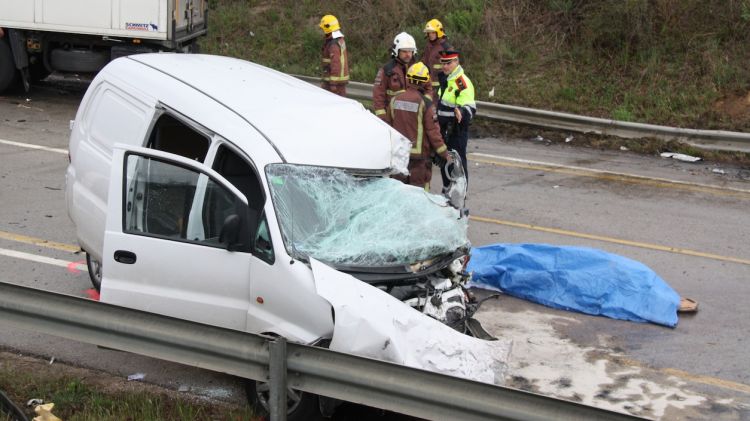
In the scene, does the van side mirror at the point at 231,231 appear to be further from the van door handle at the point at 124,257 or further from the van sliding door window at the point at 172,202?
the van door handle at the point at 124,257

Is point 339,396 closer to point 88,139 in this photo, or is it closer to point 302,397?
point 302,397

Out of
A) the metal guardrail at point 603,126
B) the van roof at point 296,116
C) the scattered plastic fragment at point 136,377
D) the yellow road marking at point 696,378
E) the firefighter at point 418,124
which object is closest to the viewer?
the van roof at point 296,116

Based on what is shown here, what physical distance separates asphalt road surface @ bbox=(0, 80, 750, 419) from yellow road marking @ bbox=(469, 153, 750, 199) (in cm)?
3

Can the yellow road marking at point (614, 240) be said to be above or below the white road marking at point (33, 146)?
above

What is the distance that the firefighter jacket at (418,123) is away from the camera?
390 inches

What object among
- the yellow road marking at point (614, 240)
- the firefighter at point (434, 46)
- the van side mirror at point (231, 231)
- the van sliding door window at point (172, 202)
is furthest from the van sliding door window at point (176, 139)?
the firefighter at point (434, 46)

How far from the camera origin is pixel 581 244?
1005 centimetres

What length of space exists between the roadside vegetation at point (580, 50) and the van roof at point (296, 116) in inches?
377

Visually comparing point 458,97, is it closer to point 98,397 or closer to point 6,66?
point 98,397

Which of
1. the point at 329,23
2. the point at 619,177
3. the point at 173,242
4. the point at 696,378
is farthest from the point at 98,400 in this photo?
the point at 619,177

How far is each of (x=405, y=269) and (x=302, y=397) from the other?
106 centimetres

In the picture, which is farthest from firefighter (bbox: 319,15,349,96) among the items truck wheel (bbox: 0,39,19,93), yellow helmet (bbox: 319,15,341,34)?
truck wheel (bbox: 0,39,19,93)

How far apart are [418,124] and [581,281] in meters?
2.59

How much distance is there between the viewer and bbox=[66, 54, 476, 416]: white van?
5973 millimetres
